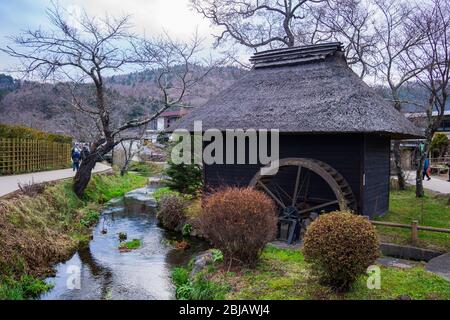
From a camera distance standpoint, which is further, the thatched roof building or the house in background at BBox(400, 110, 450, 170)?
the house in background at BBox(400, 110, 450, 170)

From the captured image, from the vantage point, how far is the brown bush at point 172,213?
12672 millimetres

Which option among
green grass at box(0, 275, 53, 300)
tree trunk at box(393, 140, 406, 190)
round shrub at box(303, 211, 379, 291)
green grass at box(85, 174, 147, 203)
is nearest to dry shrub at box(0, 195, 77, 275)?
green grass at box(0, 275, 53, 300)


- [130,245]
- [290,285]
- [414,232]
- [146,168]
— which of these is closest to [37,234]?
[130,245]

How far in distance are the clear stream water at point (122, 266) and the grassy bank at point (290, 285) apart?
98 cm

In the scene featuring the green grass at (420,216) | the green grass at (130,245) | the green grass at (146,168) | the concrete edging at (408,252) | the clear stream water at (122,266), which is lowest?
the clear stream water at (122,266)

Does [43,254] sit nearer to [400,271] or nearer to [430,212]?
[400,271]

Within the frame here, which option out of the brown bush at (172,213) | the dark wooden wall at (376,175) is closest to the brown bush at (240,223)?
the dark wooden wall at (376,175)

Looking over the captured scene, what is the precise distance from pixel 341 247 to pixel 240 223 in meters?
1.91

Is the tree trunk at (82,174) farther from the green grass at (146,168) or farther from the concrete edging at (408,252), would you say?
the green grass at (146,168)

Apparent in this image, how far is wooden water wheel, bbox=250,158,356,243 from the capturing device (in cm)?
989

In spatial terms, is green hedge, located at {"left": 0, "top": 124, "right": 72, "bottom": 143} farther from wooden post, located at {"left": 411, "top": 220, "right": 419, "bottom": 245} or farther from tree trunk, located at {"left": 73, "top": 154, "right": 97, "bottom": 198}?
wooden post, located at {"left": 411, "top": 220, "right": 419, "bottom": 245}

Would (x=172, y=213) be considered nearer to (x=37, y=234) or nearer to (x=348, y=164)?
(x=37, y=234)

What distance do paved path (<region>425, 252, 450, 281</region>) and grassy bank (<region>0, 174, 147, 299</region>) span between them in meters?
7.25

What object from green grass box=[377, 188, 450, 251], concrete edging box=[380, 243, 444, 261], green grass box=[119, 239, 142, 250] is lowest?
green grass box=[119, 239, 142, 250]
